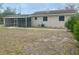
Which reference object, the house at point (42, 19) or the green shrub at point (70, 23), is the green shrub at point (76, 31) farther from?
the house at point (42, 19)

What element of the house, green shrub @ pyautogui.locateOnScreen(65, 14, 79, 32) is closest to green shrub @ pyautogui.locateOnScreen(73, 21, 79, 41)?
green shrub @ pyautogui.locateOnScreen(65, 14, 79, 32)

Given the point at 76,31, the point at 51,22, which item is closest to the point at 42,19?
the point at 51,22

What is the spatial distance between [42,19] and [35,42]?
306 mm

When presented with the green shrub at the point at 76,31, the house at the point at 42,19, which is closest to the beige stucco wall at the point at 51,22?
the house at the point at 42,19

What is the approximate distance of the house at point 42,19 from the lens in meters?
6.39

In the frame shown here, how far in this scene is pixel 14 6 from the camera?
641 centimetres

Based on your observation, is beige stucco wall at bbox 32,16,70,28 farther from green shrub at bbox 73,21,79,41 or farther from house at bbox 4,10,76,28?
green shrub at bbox 73,21,79,41

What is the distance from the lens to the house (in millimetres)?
6391

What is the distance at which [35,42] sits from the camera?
21.0ft

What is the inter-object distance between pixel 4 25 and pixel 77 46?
3.15ft

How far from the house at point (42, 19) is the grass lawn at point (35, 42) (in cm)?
8

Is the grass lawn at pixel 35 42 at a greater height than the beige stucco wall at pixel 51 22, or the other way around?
the beige stucco wall at pixel 51 22

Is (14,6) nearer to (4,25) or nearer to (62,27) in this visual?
(4,25)

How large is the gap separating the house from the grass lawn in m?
0.08
